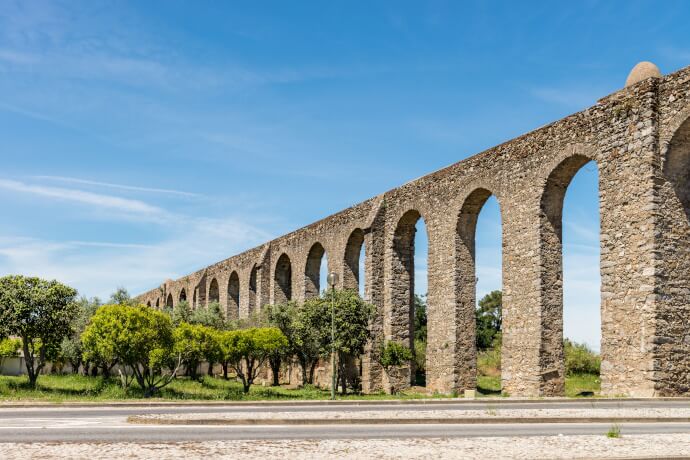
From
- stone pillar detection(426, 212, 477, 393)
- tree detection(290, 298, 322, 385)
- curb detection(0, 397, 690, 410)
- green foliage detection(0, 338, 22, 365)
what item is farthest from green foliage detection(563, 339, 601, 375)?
green foliage detection(0, 338, 22, 365)

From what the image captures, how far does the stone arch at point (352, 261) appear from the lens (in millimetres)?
31938

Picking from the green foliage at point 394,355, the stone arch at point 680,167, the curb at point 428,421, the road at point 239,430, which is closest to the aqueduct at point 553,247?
the stone arch at point 680,167

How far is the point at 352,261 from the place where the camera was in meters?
32.4

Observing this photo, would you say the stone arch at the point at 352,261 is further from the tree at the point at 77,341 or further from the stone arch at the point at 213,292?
the stone arch at the point at 213,292

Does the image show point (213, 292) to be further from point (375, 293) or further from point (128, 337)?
point (128, 337)

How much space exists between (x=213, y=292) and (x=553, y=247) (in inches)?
1475

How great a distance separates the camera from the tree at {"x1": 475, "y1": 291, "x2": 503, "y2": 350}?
2002 inches

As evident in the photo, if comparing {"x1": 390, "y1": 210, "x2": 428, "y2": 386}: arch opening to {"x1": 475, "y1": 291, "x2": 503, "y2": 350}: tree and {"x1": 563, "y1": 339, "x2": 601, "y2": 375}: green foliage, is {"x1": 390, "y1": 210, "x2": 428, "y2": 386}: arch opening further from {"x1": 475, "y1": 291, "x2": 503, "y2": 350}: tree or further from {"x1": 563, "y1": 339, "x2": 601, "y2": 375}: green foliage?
{"x1": 475, "y1": 291, "x2": 503, "y2": 350}: tree

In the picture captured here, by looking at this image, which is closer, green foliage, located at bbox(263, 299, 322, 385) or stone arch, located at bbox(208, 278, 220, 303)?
green foliage, located at bbox(263, 299, 322, 385)

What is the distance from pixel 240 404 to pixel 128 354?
7484mm

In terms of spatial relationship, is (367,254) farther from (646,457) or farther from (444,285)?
(646,457)

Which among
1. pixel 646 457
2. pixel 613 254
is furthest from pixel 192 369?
pixel 646 457

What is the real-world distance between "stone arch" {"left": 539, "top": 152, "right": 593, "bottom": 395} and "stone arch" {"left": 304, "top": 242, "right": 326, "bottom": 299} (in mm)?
16577

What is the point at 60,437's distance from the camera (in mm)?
9688
